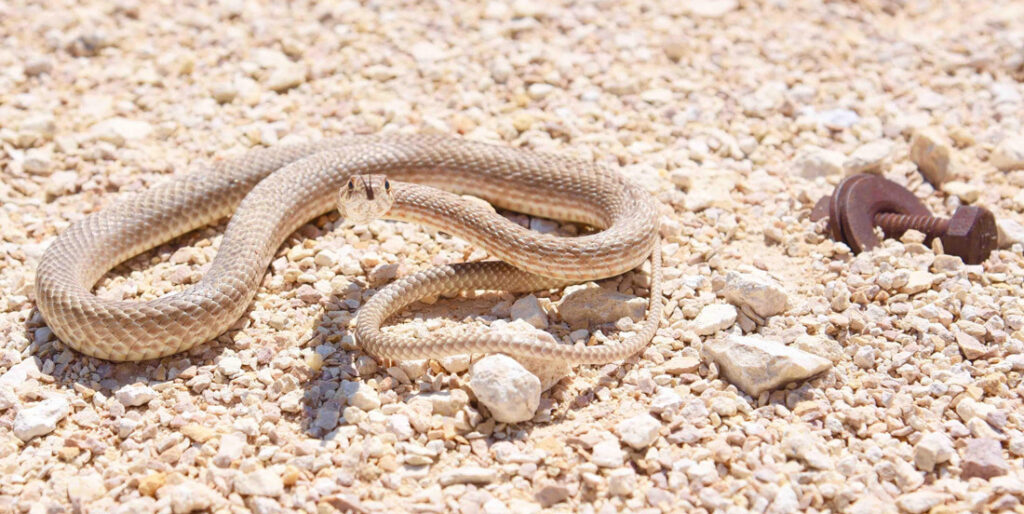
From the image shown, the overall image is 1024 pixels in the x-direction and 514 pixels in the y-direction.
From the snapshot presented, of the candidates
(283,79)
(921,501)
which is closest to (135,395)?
(283,79)

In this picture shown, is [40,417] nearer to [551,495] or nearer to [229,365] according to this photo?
[229,365]

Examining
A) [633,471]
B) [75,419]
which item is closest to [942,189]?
[633,471]

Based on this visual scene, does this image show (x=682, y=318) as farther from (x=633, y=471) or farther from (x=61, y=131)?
(x=61, y=131)

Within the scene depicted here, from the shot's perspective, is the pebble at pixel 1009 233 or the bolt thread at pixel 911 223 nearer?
the bolt thread at pixel 911 223

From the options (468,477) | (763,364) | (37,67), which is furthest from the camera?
(37,67)

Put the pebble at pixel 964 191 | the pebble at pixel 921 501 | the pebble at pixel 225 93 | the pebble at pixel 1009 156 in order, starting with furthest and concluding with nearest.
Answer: the pebble at pixel 225 93 < the pebble at pixel 1009 156 < the pebble at pixel 964 191 < the pebble at pixel 921 501

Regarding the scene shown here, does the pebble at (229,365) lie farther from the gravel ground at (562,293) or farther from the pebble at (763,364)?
the pebble at (763,364)

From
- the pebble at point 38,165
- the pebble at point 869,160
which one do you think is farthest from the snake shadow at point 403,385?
the pebble at point 38,165
